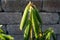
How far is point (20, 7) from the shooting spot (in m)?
3.05

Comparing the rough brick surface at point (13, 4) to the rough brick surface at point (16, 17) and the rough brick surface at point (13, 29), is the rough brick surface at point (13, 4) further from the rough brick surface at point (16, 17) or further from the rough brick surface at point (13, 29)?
the rough brick surface at point (13, 29)

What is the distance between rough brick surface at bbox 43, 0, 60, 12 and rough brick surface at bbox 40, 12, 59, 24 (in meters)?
0.07

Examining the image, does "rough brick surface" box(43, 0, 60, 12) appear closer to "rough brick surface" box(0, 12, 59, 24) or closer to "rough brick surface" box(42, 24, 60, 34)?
"rough brick surface" box(0, 12, 59, 24)

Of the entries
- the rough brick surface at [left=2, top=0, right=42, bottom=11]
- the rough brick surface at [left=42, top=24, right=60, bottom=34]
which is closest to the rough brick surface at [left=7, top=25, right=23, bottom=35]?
the rough brick surface at [left=2, top=0, right=42, bottom=11]

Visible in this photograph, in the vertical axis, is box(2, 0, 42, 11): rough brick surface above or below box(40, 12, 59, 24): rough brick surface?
above

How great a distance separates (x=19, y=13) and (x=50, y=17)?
1.56 ft

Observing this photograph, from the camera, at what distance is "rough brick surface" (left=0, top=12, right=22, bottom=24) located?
3082 millimetres

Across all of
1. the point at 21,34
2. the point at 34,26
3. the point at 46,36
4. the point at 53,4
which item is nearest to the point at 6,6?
the point at 21,34

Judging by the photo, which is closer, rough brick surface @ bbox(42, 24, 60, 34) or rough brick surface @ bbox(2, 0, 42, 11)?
rough brick surface @ bbox(2, 0, 42, 11)

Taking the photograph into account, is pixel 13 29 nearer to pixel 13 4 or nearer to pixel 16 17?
pixel 16 17

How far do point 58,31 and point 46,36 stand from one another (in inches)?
53.7

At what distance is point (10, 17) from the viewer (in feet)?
10.2

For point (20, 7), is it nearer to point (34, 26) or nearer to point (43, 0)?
point (43, 0)

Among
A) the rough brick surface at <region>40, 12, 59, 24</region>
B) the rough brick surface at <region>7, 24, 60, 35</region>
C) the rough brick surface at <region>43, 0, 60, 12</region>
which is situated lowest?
the rough brick surface at <region>7, 24, 60, 35</region>
